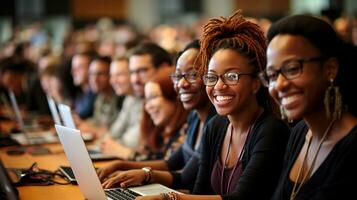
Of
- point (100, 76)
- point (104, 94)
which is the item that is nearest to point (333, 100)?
point (100, 76)

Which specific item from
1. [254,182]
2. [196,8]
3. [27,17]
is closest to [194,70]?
[254,182]

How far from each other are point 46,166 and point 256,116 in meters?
1.33

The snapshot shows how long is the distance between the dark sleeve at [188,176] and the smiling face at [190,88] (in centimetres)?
25

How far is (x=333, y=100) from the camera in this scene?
1.81m

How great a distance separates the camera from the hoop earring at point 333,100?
5.87 ft

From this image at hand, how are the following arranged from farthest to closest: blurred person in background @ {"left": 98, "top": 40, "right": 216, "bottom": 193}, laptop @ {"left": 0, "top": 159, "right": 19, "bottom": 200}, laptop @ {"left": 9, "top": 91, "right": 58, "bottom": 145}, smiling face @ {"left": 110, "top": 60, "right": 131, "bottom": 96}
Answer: smiling face @ {"left": 110, "top": 60, "right": 131, "bottom": 96}, laptop @ {"left": 9, "top": 91, "right": 58, "bottom": 145}, blurred person in background @ {"left": 98, "top": 40, "right": 216, "bottom": 193}, laptop @ {"left": 0, "top": 159, "right": 19, "bottom": 200}

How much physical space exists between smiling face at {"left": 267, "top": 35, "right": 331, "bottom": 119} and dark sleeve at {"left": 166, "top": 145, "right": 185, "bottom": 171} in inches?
51.3

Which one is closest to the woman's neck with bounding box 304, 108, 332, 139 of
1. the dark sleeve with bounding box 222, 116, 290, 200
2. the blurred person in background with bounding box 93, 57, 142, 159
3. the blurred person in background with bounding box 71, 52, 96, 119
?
the dark sleeve with bounding box 222, 116, 290, 200

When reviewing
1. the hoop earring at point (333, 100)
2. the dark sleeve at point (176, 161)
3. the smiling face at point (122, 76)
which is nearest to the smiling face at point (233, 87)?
the hoop earring at point (333, 100)

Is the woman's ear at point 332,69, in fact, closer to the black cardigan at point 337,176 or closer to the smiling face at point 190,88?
the black cardigan at point 337,176

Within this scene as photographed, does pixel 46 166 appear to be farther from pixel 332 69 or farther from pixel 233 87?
pixel 332 69

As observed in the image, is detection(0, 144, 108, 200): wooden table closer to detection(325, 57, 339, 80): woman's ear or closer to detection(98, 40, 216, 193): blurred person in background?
detection(98, 40, 216, 193): blurred person in background

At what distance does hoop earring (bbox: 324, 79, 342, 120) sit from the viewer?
5.87 ft

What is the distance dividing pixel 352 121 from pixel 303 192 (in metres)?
0.26
